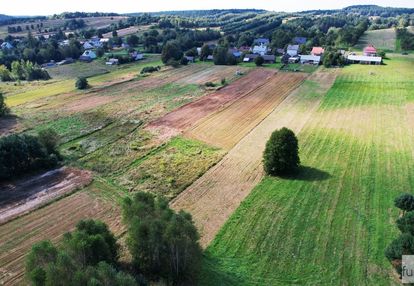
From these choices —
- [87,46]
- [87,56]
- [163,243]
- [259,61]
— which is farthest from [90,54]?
[163,243]

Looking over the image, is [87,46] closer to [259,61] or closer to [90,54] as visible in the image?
[90,54]

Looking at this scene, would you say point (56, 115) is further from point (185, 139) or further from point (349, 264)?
point (349, 264)

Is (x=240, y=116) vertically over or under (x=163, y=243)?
under

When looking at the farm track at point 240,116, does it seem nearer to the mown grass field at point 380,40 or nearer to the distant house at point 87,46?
the mown grass field at point 380,40

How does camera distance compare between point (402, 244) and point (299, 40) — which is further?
point (299, 40)

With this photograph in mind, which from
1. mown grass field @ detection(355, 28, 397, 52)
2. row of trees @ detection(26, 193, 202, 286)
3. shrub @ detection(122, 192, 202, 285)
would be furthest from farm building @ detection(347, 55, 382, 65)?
shrub @ detection(122, 192, 202, 285)

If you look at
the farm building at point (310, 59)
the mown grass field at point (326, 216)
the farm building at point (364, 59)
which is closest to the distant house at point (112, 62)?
the farm building at point (310, 59)

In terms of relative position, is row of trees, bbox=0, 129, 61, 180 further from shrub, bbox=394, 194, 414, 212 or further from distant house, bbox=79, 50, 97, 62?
distant house, bbox=79, 50, 97, 62
